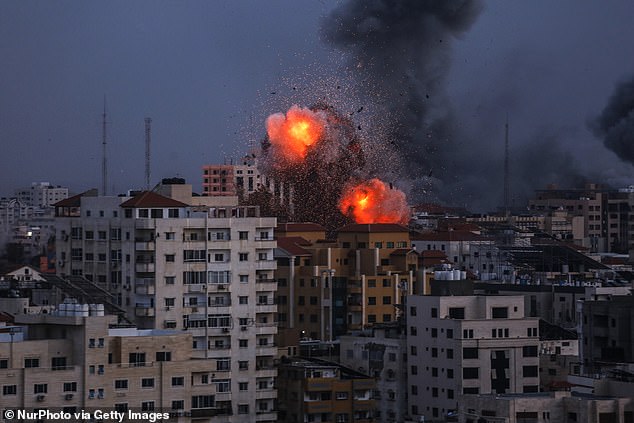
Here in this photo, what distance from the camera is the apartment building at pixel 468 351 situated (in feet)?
190

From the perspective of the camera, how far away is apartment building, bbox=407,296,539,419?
57875 mm

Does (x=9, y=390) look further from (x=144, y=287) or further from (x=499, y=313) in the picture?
(x=499, y=313)

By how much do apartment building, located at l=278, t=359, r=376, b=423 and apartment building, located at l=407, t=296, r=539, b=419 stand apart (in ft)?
5.28

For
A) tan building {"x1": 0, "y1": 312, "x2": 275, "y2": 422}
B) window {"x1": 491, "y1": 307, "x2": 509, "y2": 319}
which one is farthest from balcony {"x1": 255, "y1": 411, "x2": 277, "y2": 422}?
tan building {"x1": 0, "y1": 312, "x2": 275, "y2": 422}

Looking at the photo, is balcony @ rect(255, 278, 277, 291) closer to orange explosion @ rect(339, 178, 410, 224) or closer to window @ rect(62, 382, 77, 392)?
window @ rect(62, 382, 77, 392)

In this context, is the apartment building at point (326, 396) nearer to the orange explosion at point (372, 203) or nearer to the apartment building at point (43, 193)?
the orange explosion at point (372, 203)

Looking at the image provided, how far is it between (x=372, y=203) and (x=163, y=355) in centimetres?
4885

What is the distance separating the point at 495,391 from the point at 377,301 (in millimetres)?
19462

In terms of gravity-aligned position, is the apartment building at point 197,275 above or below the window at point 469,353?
above

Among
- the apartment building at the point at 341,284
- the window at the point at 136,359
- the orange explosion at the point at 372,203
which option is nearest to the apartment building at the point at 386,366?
the apartment building at the point at 341,284

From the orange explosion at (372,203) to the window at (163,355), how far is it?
4693cm

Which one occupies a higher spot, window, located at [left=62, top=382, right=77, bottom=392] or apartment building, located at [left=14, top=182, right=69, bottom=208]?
apartment building, located at [left=14, top=182, right=69, bottom=208]

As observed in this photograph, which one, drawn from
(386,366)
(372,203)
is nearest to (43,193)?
(372,203)

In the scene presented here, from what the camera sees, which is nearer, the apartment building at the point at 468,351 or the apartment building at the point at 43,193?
the apartment building at the point at 468,351
